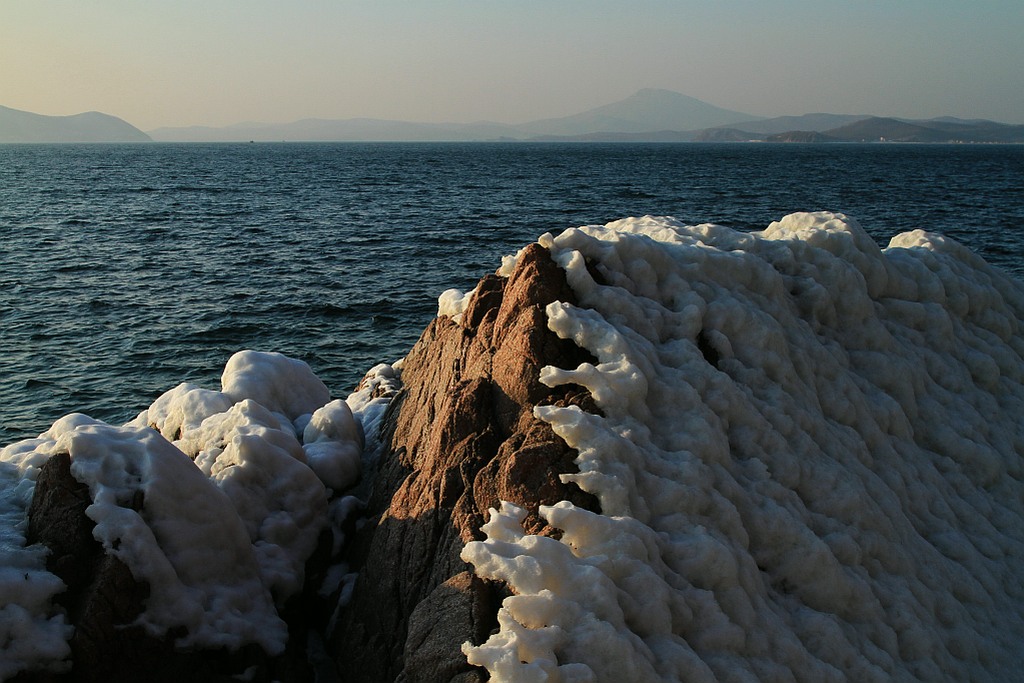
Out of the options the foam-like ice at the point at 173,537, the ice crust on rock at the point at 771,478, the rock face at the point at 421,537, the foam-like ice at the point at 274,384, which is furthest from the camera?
the foam-like ice at the point at 274,384

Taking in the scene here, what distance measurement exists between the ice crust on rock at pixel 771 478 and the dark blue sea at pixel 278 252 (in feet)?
39.0

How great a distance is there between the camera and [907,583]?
21.5 feet

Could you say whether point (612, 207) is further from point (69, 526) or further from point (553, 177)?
point (69, 526)

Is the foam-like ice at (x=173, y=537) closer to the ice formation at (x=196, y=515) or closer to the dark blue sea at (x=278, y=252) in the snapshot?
the ice formation at (x=196, y=515)

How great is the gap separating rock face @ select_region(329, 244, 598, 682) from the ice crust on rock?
233 mm

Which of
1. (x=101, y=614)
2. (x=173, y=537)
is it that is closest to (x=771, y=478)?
(x=173, y=537)

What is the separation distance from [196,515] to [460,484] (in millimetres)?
2380

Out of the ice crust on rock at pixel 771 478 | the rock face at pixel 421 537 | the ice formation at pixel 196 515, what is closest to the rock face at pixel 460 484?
the rock face at pixel 421 537

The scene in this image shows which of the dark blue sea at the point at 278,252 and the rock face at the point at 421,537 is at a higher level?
the rock face at the point at 421,537

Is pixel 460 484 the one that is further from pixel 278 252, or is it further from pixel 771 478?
pixel 278 252

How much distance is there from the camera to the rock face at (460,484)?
5.56m

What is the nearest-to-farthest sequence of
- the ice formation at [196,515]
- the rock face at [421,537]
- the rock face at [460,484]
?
the rock face at [460,484] < the rock face at [421,537] < the ice formation at [196,515]

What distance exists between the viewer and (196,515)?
6801 millimetres

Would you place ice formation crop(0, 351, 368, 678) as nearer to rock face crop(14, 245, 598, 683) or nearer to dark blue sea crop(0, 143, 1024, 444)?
rock face crop(14, 245, 598, 683)
